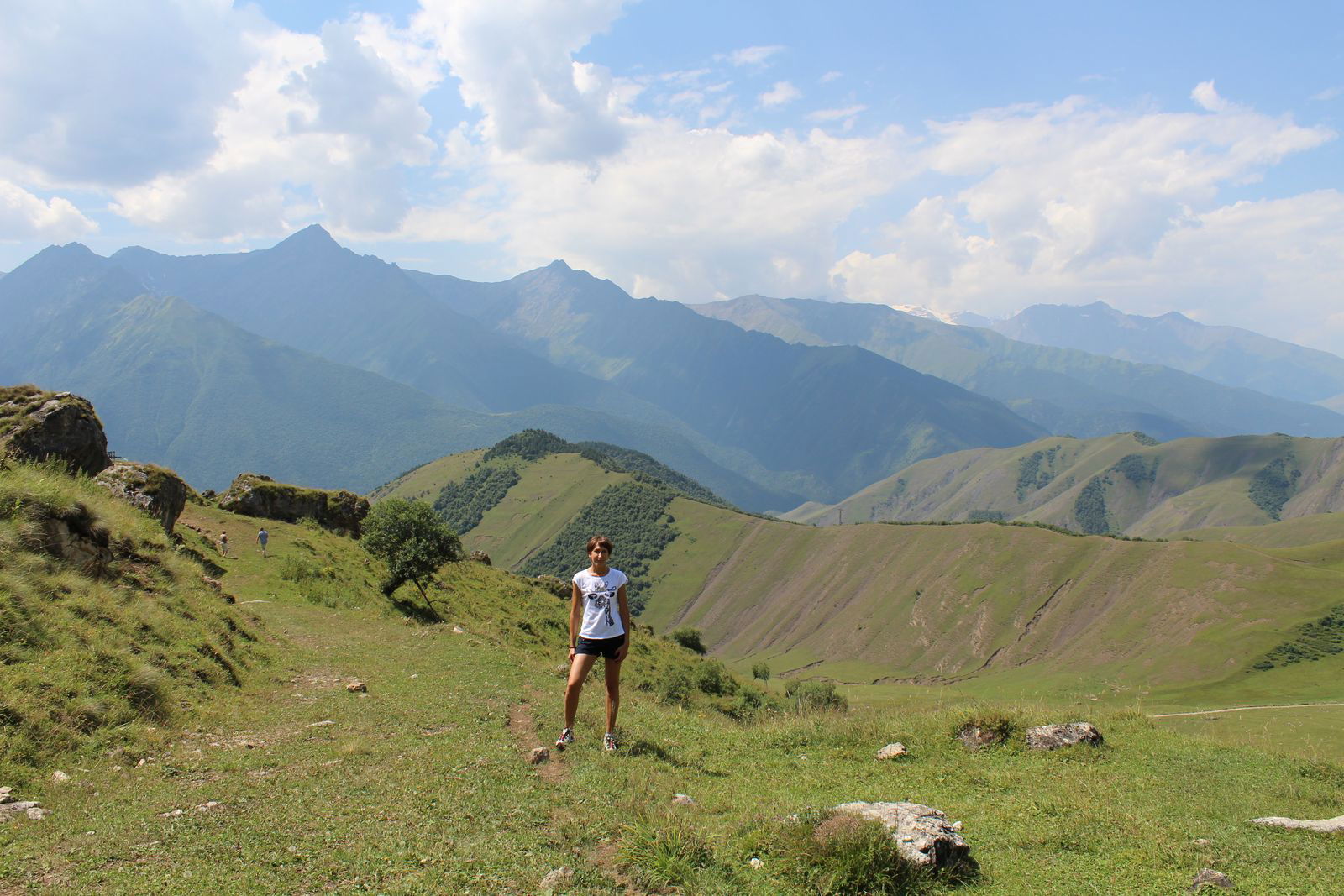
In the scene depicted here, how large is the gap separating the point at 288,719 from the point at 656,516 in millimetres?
184955

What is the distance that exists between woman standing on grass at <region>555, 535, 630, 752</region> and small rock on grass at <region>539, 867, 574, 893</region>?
4.00m

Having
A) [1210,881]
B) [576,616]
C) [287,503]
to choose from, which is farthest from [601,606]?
[287,503]

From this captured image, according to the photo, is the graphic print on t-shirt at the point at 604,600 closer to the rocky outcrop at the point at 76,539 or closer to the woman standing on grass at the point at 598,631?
the woman standing on grass at the point at 598,631

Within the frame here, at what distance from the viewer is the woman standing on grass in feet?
34.8

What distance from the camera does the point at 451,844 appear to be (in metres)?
7.02

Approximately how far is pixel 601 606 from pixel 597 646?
1.95ft

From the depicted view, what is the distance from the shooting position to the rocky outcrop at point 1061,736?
1196 centimetres

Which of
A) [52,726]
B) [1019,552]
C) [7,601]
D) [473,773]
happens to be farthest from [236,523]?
[1019,552]

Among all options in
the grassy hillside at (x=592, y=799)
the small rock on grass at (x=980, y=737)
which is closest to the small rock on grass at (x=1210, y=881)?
the grassy hillside at (x=592, y=799)

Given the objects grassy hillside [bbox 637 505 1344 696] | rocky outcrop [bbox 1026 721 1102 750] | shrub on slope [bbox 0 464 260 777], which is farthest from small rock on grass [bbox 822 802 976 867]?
grassy hillside [bbox 637 505 1344 696]

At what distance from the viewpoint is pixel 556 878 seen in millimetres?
6348

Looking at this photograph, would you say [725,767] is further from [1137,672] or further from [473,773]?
[1137,672]

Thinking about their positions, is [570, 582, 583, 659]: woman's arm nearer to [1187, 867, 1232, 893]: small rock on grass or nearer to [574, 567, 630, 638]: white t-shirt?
[574, 567, 630, 638]: white t-shirt

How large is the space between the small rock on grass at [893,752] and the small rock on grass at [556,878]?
23.2 feet
